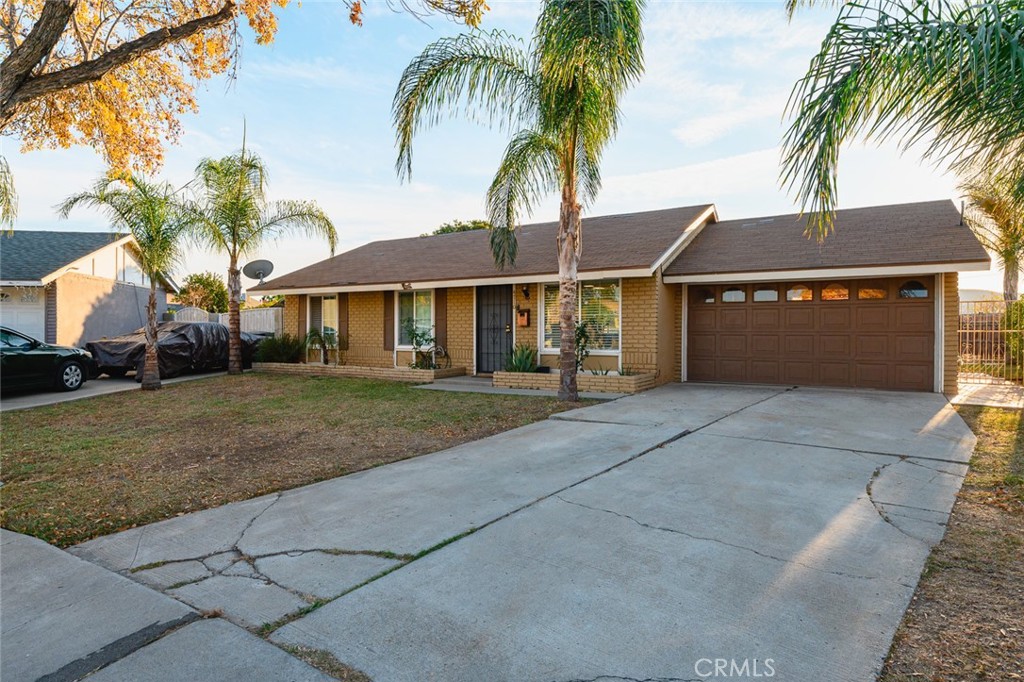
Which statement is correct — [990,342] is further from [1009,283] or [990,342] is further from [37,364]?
[37,364]

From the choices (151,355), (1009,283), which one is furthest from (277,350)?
(1009,283)

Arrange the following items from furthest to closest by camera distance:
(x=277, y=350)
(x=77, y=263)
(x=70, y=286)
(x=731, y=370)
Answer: (x=70, y=286), (x=77, y=263), (x=277, y=350), (x=731, y=370)

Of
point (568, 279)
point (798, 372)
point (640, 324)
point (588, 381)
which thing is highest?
point (568, 279)

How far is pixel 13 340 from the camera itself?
11.8m

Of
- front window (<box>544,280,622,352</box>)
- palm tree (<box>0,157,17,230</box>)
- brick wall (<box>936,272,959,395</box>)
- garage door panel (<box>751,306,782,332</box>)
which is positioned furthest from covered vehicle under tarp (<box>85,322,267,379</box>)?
brick wall (<box>936,272,959,395</box>)

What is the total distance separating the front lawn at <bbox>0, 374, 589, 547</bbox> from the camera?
15.9 ft

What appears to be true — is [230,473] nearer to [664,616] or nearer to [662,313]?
[664,616]

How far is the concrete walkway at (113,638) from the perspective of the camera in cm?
244

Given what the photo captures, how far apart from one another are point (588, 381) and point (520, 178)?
435 centimetres

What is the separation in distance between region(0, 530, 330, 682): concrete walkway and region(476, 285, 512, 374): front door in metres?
11.6

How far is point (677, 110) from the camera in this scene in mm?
10641

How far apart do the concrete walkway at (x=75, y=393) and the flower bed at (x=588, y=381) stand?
8339 mm

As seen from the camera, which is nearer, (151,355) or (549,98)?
(549,98)

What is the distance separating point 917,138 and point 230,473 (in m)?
6.83
